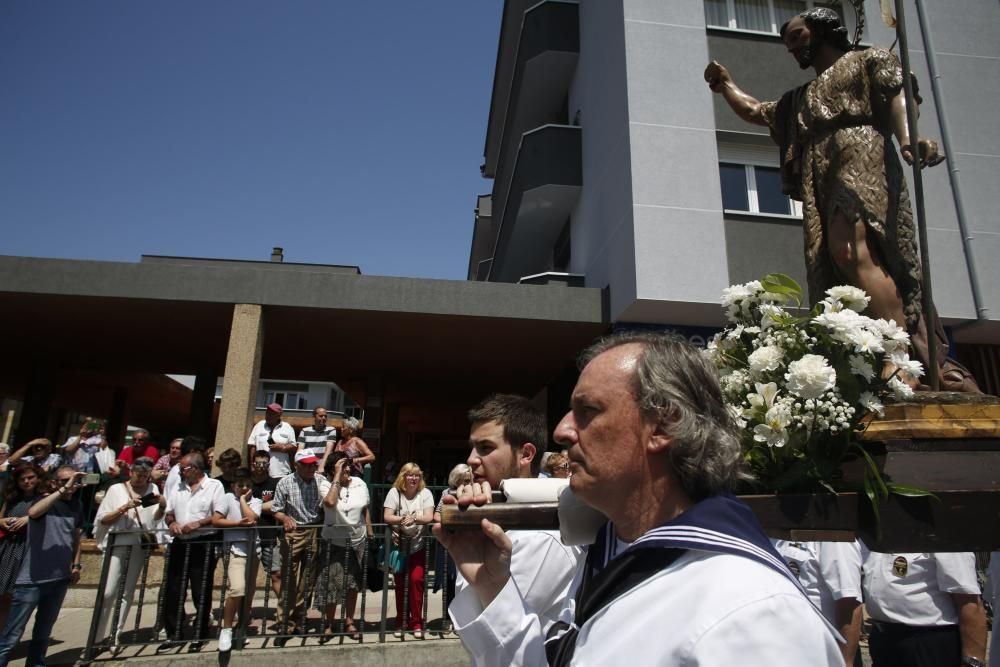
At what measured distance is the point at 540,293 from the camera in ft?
37.1

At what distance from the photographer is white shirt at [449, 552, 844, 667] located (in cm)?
115

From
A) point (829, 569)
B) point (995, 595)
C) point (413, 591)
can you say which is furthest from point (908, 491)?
point (413, 591)

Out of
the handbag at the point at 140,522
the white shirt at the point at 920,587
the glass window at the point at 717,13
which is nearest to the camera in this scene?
the white shirt at the point at 920,587

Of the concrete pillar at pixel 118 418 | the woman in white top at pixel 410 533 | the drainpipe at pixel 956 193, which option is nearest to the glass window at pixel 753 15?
the drainpipe at pixel 956 193

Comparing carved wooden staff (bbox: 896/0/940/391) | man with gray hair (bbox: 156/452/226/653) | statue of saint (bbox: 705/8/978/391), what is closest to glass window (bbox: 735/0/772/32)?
statue of saint (bbox: 705/8/978/391)

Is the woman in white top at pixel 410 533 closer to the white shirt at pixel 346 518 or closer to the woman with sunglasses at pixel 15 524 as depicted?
the white shirt at pixel 346 518

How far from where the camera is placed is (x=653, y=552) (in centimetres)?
137

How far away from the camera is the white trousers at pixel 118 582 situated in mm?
6645

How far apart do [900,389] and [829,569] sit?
2945 millimetres

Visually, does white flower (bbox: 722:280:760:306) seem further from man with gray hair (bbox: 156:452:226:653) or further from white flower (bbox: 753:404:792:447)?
man with gray hair (bbox: 156:452:226:653)

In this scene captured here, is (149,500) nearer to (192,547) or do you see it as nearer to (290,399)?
(192,547)

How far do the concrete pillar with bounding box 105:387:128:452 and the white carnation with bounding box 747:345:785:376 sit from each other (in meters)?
22.1

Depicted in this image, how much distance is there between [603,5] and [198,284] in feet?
30.3

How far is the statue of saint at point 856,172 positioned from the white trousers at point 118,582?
7.22 m
